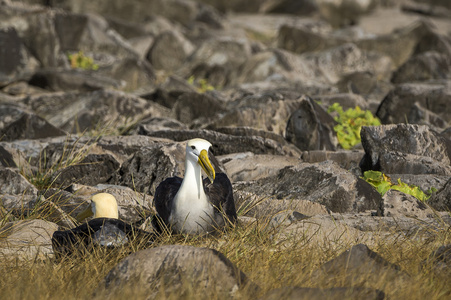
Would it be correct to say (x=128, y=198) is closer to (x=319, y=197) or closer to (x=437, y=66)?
(x=319, y=197)

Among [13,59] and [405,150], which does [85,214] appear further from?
[13,59]

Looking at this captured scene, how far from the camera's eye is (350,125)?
8461 millimetres

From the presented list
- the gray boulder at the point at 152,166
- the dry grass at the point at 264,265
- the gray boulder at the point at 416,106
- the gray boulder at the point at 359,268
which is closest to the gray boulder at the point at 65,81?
the gray boulder at the point at 416,106

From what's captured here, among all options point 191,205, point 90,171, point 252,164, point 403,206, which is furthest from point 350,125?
point 191,205

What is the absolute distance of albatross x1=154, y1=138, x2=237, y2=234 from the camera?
14.8 feet

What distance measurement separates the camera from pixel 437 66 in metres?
16.0

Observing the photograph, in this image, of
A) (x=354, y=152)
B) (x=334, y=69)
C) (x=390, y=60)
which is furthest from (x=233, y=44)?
(x=354, y=152)

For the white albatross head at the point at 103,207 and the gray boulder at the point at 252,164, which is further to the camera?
the gray boulder at the point at 252,164

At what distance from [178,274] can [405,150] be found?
3.66 metres

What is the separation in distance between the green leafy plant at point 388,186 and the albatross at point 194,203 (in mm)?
1870

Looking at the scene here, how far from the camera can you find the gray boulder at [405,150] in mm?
6434

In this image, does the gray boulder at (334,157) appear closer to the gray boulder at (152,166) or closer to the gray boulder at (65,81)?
the gray boulder at (152,166)

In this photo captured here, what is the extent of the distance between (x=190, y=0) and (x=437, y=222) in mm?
21607

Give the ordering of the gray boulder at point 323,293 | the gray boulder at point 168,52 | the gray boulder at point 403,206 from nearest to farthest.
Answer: the gray boulder at point 323,293 → the gray boulder at point 403,206 → the gray boulder at point 168,52
